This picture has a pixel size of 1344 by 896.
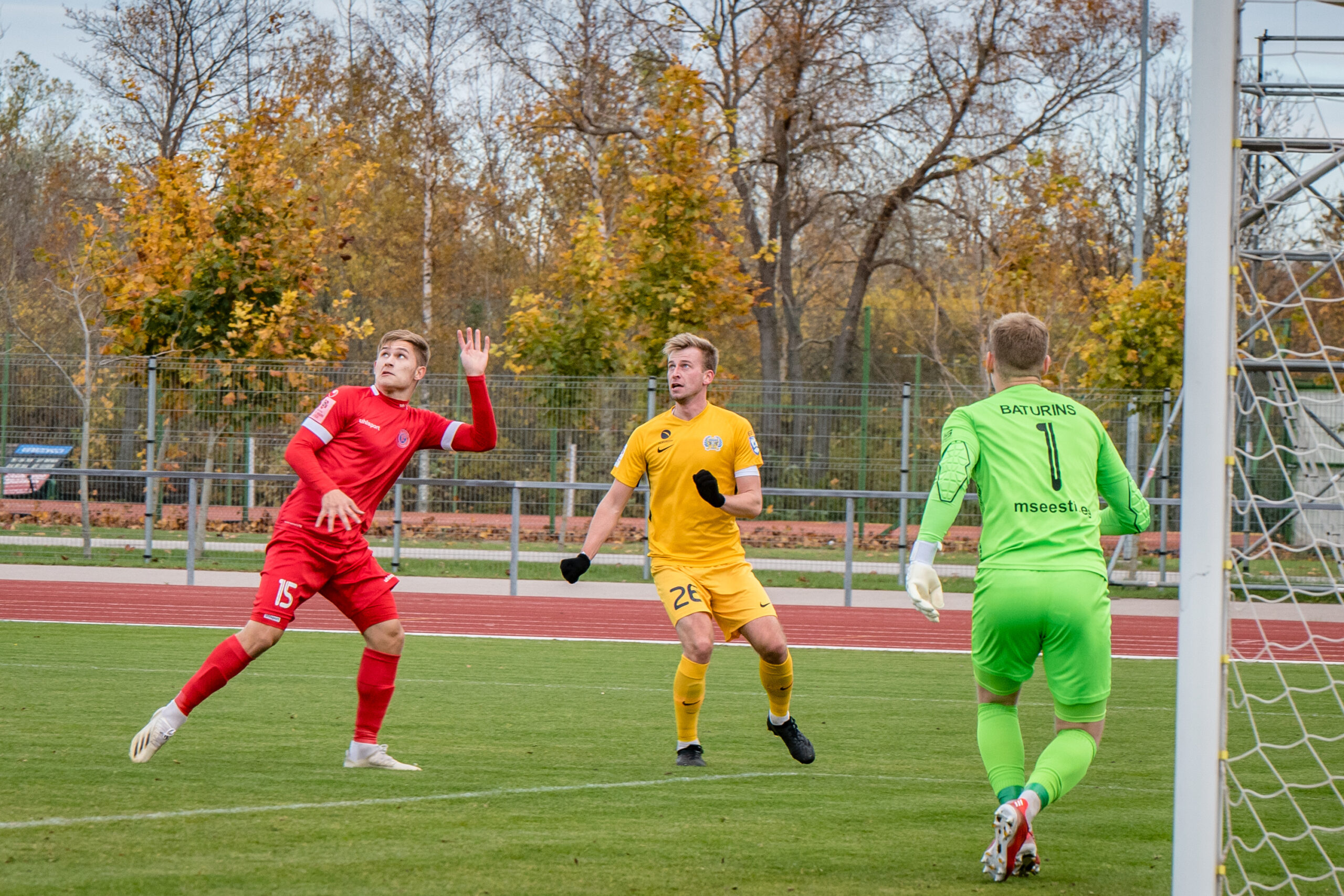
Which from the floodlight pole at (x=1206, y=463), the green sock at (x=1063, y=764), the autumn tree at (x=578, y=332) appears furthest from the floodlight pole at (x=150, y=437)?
the floodlight pole at (x=1206, y=463)

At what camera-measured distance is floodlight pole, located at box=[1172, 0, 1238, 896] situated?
10.9 feet

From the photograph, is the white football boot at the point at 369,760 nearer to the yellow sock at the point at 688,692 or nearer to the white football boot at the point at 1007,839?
the yellow sock at the point at 688,692

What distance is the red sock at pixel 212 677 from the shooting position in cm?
519

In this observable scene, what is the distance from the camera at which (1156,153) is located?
25.8m

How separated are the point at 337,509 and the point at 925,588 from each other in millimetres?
2433

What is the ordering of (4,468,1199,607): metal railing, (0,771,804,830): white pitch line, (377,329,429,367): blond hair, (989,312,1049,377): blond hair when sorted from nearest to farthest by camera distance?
1. (989,312,1049,377): blond hair
2. (0,771,804,830): white pitch line
3. (377,329,429,367): blond hair
4. (4,468,1199,607): metal railing

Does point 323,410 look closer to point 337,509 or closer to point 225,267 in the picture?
point 337,509

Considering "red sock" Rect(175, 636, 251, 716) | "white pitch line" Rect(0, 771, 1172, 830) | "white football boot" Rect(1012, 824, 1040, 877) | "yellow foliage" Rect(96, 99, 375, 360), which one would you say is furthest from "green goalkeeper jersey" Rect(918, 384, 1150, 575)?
"yellow foliage" Rect(96, 99, 375, 360)

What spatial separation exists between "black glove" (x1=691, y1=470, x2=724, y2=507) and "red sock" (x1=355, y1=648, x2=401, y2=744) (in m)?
1.50

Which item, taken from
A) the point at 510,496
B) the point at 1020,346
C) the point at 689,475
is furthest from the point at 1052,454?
the point at 510,496

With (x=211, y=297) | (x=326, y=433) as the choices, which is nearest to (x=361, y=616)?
(x=326, y=433)

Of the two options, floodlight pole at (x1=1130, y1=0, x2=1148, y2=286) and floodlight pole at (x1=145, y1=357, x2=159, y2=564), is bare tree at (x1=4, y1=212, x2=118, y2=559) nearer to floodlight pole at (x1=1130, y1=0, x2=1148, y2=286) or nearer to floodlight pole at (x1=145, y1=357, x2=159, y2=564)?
floodlight pole at (x1=145, y1=357, x2=159, y2=564)

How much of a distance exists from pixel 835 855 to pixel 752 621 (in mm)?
1716

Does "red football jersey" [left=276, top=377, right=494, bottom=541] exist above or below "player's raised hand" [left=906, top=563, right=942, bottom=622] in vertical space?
above
